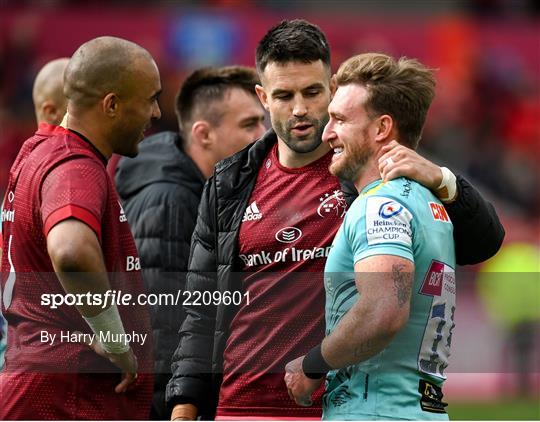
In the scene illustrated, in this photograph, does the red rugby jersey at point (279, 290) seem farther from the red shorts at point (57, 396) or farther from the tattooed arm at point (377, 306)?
the tattooed arm at point (377, 306)

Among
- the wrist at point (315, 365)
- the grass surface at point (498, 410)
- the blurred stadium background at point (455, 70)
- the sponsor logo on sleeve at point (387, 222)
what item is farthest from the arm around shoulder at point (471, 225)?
the blurred stadium background at point (455, 70)

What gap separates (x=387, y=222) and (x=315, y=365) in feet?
1.75

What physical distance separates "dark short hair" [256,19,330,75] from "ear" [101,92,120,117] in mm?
683

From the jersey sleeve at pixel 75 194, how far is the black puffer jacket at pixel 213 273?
1.83 ft

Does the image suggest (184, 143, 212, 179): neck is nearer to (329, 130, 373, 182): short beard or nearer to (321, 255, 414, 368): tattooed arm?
(329, 130, 373, 182): short beard

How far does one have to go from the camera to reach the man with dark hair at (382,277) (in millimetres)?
3463

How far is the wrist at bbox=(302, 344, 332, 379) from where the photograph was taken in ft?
11.8

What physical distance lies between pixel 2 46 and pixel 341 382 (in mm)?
14736

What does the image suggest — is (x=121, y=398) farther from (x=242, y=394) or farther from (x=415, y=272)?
(x=415, y=272)

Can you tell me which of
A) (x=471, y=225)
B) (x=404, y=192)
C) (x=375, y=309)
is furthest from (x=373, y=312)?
(x=471, y=225)

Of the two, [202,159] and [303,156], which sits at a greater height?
[202,159]

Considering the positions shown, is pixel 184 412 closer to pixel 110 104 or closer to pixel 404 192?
pixel 110 104

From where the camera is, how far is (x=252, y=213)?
4340mm

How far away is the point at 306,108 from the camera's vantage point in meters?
4.39
